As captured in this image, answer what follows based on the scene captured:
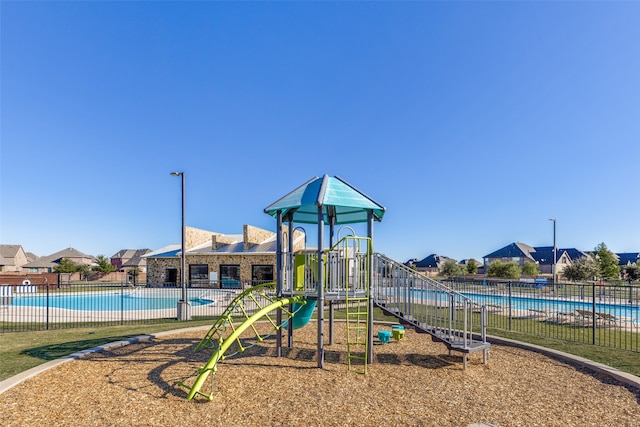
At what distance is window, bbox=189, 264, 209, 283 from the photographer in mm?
34031

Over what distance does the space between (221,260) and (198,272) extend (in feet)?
9.27

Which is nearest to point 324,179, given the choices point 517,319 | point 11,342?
point 11,342

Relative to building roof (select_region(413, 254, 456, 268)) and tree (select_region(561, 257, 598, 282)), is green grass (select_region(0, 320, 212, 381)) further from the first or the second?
building roof (select_region(413, 254, 456, 268))

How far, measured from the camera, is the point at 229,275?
33500mm

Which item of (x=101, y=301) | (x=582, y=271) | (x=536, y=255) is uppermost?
(x=101, y=301)

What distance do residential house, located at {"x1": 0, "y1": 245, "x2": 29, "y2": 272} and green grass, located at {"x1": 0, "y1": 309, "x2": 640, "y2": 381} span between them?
75920mm

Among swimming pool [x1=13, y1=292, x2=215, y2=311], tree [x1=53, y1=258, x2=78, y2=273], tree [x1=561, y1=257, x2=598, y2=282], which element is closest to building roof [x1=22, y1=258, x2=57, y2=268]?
tree [x1=53, y1=258, x2=78, y2=273]

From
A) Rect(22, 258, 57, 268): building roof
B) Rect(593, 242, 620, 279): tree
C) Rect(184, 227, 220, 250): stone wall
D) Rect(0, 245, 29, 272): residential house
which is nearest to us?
Rect(184, 227, 220, 250): stone wall

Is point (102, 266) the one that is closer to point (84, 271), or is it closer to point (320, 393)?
point (84, 271)

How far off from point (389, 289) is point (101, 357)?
630 centimetres

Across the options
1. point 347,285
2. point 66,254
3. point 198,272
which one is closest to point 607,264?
point 198,272

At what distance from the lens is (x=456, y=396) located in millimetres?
5609

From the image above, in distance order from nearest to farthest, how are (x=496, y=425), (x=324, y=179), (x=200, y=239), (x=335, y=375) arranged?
(x=496, y=425)
(x=335, y=375)
(x=324, y=179)
(x=200, y=239)

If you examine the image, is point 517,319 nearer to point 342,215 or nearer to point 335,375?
point 342,215
